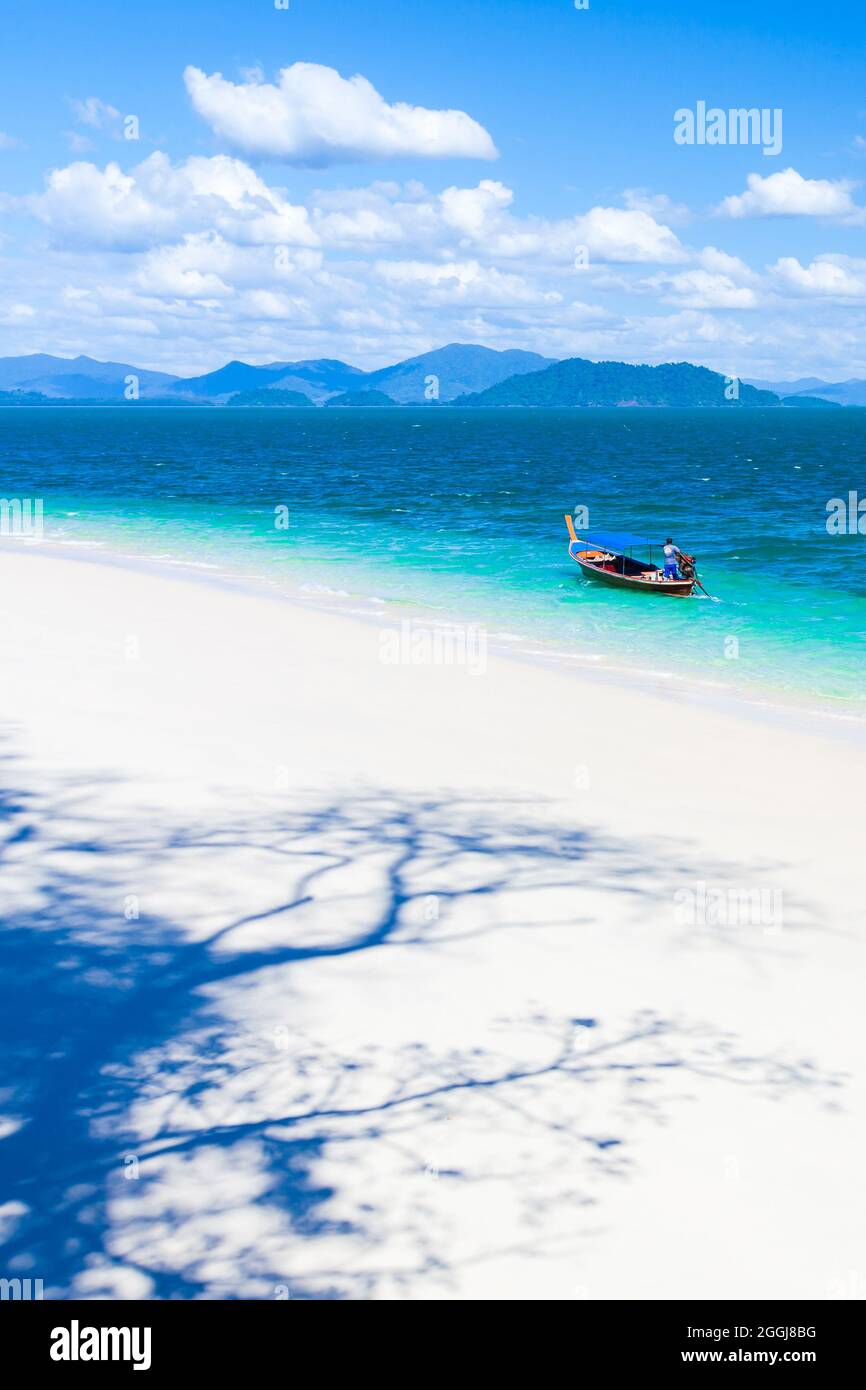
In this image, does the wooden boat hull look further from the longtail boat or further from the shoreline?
the shoreline

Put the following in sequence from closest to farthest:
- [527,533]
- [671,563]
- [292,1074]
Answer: [292,1074] < [671,563] < [527,533]

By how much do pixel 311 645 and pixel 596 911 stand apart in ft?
41.5

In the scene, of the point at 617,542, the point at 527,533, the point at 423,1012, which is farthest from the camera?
the point at 527,533

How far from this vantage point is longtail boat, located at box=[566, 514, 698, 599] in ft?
105

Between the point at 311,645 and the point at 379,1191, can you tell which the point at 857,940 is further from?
the point at 311,645

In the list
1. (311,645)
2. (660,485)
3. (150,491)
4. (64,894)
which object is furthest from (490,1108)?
(660,485)

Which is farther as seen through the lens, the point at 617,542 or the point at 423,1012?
the point at 617,542

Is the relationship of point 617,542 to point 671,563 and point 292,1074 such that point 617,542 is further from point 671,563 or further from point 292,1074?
point 292,1074

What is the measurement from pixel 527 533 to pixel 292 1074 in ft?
129

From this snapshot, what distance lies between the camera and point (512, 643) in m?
25.1

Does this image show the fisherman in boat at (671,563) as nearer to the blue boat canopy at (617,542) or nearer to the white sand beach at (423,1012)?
the blue boat canopy at (617,542)

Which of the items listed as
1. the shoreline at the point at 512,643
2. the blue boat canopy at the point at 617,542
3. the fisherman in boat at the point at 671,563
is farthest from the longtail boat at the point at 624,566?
the shoreline at the point at 512,643

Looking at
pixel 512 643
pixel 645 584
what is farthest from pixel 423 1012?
pixel 645 584
